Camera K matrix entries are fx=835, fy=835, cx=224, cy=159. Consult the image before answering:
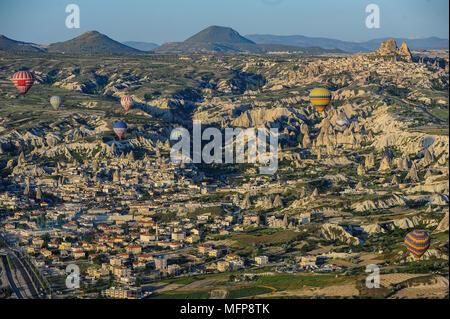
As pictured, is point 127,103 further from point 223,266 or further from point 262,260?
point 223,266

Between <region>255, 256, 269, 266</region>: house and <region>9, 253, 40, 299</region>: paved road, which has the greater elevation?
<region>255, 256, 269, 266</region>: house

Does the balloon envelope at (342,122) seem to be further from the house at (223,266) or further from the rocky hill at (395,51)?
the house at (223,266)

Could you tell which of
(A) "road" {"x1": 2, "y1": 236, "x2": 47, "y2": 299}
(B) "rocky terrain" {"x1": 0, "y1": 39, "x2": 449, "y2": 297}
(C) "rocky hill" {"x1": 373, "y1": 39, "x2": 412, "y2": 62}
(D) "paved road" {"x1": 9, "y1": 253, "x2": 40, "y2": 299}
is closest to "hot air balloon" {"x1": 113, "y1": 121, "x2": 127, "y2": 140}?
(B) "rocky terrain" {"x1": 0, "y1": 39, "x2": 449, "y2": 297}

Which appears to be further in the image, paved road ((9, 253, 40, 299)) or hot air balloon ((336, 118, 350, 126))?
hot air balloon ((336, 118, 350, 126))

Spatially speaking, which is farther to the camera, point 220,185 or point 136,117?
point 136,117

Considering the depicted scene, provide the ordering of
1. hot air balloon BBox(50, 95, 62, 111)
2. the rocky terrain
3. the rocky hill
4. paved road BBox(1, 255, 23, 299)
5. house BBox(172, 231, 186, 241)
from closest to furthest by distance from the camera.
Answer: paved road BBox(1, 255, 23, 299) < the rocky terrain < house BBox(172, 231, 186, 241) < hot air balloon BBox(50, 95, 62, 111) < the rocky hill

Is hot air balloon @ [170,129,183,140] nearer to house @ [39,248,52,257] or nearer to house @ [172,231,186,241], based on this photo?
house @ [172,231,186,241]

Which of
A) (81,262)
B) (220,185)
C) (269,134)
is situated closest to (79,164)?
(220,185)
